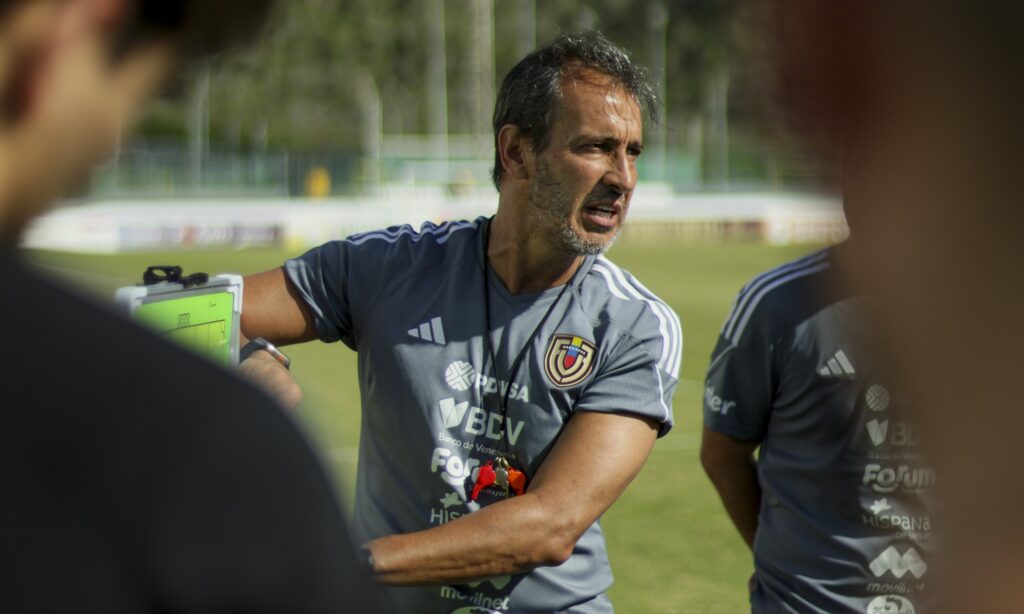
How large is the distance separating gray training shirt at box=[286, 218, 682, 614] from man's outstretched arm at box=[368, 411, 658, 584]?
0.30 feet

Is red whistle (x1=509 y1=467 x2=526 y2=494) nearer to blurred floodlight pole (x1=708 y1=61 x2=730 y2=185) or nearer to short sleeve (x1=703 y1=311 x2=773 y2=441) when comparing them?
short sleeve (x1=703 y1=311 x2=773 y2=441)

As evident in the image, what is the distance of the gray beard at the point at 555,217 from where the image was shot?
3.62 meters

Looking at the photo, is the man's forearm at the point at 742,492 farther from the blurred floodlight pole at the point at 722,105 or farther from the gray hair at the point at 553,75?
the gray hair at the point at 553,75

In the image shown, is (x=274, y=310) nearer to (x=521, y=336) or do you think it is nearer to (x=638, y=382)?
(x=521, y=336)

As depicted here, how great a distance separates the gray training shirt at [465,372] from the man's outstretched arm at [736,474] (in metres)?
0.42

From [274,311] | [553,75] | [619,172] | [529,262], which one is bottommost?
[274,311]

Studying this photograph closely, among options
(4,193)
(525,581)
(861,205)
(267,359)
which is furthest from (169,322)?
(861,205)

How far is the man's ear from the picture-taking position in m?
3.79

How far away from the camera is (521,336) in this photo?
3588 millimetres

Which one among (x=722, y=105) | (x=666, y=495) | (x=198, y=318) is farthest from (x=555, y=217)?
(x=666, y=495)

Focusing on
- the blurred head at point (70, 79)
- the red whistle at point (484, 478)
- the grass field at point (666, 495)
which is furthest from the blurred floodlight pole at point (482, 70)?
the blurred head at point (70, 79)

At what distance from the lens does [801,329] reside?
3.45 metres

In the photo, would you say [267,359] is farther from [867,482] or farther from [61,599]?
[61,599]

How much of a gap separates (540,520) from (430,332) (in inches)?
27.6
